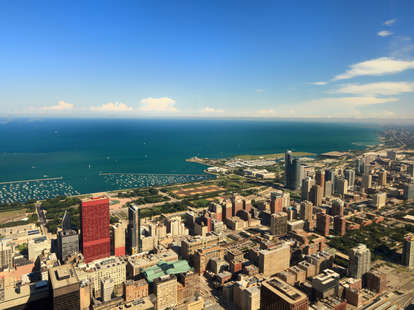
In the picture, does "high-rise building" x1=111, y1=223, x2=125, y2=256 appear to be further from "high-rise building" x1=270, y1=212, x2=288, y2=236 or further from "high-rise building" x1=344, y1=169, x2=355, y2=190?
"high-rise building" x1=344, y1=169, x2=355, y2=190

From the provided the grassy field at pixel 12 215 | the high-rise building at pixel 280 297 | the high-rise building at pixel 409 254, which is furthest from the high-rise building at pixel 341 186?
the grassy field at pixel 12 215

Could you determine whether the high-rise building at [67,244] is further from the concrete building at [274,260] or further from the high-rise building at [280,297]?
the high-rise building at [280,297]

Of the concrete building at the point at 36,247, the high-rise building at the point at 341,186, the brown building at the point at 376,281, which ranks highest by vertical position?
the high-rise building at the point at 341,186

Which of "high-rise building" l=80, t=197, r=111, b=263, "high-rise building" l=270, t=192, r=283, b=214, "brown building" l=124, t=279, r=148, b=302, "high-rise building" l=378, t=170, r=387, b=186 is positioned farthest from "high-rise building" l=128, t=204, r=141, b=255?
"high-rise building" l=378, t=170, r=387, b=186

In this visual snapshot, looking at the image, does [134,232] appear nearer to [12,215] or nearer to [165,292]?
[165,292]

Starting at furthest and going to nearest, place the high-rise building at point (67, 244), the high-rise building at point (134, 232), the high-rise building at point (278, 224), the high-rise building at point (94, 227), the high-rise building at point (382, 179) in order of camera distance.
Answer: the high-rise building at point (382, 179), the high-rise building at point (278, 224), the high-rise building at point (134, 232), the high-rise building at point (94, 227), the high-rise building at point (67, 244)

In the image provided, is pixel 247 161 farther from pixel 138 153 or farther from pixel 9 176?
pixel 9 176
